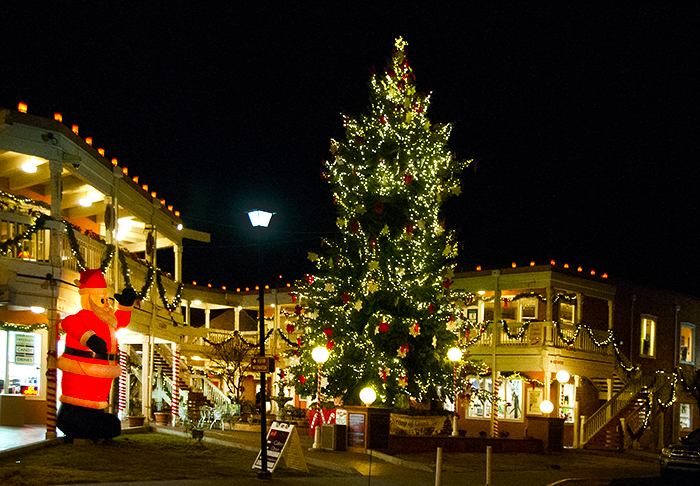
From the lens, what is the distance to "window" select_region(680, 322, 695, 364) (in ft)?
117

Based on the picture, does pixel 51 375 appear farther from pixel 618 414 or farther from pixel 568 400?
pixel 568 400

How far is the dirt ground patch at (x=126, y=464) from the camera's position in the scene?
13.1 m

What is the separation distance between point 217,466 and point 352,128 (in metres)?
12.2

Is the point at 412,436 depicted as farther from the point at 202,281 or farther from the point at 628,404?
the point at 202,281

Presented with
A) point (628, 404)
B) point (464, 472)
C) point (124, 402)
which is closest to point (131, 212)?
point (124, 402)

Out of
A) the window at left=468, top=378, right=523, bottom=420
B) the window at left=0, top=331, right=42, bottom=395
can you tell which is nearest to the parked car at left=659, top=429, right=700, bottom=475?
the window at left=468, top=378, right=523, bottom=420

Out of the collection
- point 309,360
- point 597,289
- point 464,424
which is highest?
point 597,289

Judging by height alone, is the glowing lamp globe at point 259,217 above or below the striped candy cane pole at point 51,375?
above

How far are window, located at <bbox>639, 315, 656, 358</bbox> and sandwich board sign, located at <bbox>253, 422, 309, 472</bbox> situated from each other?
73.1 feet

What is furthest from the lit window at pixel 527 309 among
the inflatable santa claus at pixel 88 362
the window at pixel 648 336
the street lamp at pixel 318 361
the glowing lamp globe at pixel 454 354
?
the inflatable santa claus at pixel 88 362

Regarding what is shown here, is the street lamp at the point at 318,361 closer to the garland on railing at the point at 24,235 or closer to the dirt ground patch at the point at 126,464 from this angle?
the dirt ground patch at the point at 126,464

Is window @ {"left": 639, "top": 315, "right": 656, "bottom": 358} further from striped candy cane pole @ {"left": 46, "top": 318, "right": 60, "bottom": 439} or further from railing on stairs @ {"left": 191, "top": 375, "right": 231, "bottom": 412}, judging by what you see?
striped candy cane pole @ {"left": 46, "top": 318, "right": 60, "bottom": 439}

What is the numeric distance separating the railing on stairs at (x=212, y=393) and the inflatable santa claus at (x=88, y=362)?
39.9 ft

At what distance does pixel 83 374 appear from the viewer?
16.3 meters
